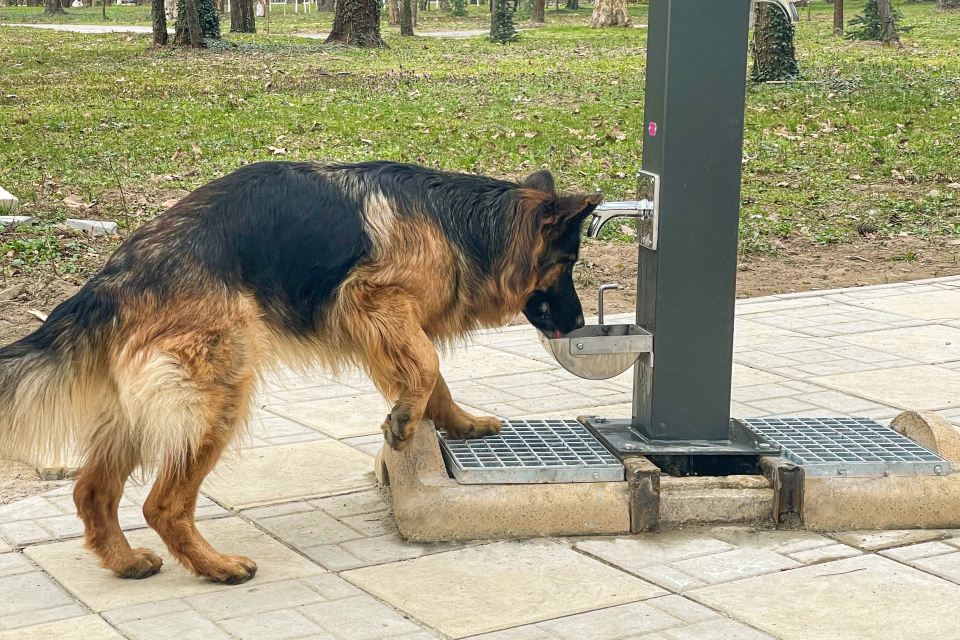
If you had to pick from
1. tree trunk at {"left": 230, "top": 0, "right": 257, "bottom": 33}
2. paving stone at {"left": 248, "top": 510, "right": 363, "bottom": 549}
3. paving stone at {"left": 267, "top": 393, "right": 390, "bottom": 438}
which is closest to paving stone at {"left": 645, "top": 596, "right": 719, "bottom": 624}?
paving stone at {"left": 248, "top": 510, "right": 363, "bottom": 549}

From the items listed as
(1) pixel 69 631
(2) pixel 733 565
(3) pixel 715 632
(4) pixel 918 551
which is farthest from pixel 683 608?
(1) pixel 69 631

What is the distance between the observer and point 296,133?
1411 centimetres

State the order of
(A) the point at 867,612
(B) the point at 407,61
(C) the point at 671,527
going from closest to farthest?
(A) the point at 867,612
(C) the point at 671,527
(B) the point at 407,61

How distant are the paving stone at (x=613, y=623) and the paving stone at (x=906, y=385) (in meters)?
2.86

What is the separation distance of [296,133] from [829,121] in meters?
7.22

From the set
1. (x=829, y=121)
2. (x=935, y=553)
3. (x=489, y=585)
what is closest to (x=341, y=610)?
(x=489, y=585)

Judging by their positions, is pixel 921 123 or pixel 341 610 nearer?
pixel 341 610

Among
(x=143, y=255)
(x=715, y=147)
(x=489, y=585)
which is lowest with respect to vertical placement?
(x=489, y=585)

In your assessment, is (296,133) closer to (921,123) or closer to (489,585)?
(921,123)

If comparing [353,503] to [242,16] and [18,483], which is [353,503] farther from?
[242,16]

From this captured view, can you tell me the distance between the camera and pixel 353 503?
15.5ft

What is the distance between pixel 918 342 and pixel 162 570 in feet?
16.7

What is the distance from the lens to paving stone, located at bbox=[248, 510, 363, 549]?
4336 millimetres

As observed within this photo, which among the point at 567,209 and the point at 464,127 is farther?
the point at 464,127
